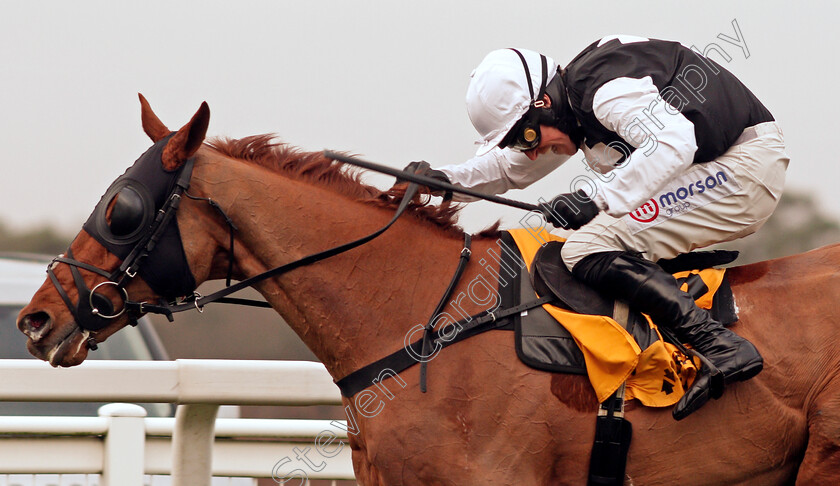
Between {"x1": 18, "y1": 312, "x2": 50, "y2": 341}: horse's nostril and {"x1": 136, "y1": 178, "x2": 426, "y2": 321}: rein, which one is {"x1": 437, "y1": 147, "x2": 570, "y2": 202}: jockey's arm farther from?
{"x1": 18, "y1": 312, "x2": 50, "y2": 341}: horse's nostril

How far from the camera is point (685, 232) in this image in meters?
3.48

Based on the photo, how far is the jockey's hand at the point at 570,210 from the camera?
10.7ft

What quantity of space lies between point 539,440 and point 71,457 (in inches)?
81.7

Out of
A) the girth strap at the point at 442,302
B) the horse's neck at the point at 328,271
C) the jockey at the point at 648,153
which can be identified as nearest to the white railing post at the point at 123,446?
the horse's neck at the point at 328,271

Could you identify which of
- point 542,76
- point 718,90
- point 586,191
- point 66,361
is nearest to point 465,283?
point 586,191

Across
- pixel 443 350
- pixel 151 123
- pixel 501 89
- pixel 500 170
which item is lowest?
pixel 443 350

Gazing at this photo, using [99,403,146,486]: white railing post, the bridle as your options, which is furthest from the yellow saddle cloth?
[99,403,146,486]: white railing post

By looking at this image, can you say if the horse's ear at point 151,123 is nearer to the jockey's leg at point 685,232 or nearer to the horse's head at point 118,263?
the horse's head at point 118,263

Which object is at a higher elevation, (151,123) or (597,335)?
(151,123)

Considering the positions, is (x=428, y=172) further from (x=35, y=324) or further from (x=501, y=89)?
(x=35, y=324)

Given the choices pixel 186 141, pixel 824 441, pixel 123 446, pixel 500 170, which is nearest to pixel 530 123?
pixel 500 170

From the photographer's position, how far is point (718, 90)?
344 centimetres

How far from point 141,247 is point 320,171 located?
700mm

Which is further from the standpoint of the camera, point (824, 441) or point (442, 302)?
point (442, 302)
